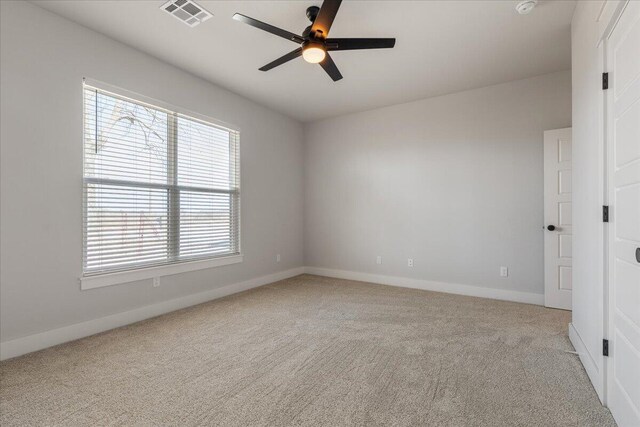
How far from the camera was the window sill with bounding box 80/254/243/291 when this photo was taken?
2729 millimetres

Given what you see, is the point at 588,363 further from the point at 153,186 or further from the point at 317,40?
the point at 153,186

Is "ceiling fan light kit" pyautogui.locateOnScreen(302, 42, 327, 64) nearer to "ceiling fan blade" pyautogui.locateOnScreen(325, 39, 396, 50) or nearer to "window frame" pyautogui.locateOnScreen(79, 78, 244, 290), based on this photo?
"ceiling fan blade" pyautogui.locateOnScreen(325, 39, 396, 50)

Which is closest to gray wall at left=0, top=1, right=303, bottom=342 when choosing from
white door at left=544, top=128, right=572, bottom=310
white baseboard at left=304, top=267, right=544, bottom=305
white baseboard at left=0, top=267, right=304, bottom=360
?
white baseboard at left=0, top=267, right=304, bottom=360

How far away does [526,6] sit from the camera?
2342 mm

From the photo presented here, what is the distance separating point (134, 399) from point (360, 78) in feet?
12.5

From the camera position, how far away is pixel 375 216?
484 centimetres

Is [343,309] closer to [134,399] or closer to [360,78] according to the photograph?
[134,399]

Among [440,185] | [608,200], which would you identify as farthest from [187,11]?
[440,185]

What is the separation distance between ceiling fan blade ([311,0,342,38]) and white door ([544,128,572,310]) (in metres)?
2.99

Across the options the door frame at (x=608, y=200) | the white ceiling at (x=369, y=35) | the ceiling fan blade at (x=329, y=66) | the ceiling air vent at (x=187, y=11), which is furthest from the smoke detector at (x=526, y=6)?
the ceiling air vent at (x=187, y=11)

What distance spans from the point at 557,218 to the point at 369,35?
297 centimetres

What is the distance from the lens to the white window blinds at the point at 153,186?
9.21ft

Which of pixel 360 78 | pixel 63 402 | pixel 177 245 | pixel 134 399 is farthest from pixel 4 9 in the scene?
pixel 360 78

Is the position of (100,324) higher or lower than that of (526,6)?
lower
